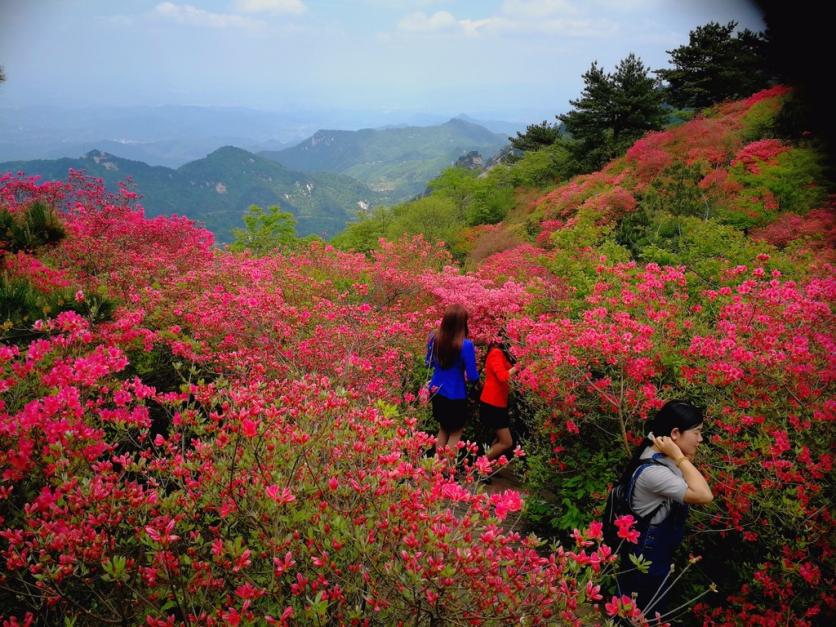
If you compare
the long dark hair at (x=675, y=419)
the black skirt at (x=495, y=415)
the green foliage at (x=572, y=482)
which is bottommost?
the green foliage at (x=572, y=482)

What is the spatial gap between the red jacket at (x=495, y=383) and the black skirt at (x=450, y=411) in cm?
36

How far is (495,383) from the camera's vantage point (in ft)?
16.9

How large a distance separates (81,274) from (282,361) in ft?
14.4

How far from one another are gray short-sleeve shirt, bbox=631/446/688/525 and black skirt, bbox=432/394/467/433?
83.2 inches

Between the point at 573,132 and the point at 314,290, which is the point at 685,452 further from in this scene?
the point at 573,132

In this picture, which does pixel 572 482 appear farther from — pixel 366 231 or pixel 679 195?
pixel 366 231

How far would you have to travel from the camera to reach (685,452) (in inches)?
119

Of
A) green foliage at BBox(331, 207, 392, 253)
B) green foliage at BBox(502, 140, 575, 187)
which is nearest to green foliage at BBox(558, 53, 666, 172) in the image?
green foliage at BBox(502, 140, 575, 187)

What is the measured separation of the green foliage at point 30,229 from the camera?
6.54 metres

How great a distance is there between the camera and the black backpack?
9.70 feet

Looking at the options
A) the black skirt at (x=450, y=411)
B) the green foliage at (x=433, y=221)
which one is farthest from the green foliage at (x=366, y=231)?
the black skirt at (x=450, y=411)

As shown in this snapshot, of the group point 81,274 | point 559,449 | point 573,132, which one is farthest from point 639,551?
point 573,132

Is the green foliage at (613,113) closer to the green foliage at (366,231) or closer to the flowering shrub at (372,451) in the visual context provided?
the green foliage at (366,231)

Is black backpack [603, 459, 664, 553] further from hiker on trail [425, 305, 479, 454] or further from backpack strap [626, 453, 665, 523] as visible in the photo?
hiker on trail [425, 305, 479, 454]
